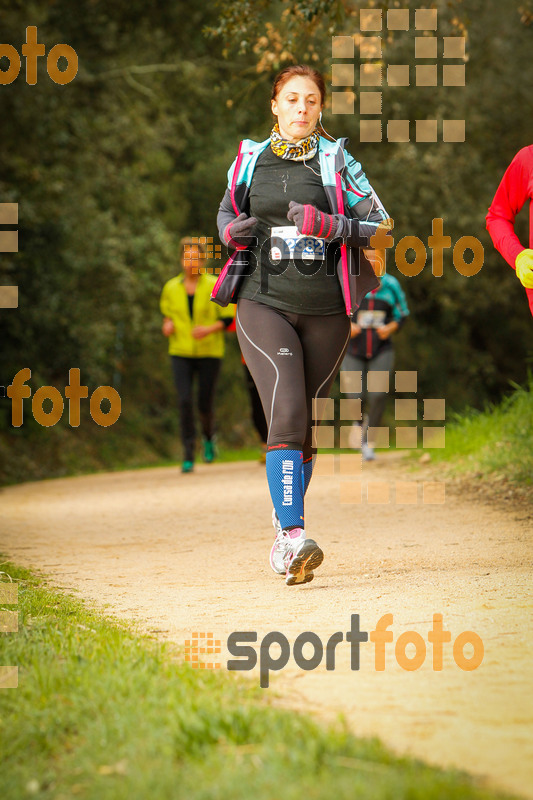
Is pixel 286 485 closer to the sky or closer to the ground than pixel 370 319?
closer to the ground

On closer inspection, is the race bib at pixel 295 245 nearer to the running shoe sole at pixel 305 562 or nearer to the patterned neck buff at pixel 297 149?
the patterned neck buff at pixel 297 149

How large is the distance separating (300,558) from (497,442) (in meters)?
5.56

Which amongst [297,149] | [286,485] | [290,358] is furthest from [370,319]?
[286,485]

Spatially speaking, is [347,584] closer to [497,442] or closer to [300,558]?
[300,558]

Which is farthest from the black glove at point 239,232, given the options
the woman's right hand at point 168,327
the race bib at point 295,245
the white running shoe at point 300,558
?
the woman's right hand at point 168,327

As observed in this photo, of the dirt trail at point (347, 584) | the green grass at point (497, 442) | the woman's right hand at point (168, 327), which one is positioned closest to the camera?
the dirt trail at point (347, 584)

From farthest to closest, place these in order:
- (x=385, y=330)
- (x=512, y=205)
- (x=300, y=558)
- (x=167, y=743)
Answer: (x=385, y=330)
(x=512, y=205)
(x=300, y=558)
(x=167, y=743)

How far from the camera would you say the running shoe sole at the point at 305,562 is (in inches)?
188

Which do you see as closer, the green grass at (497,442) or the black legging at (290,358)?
the black legging at (290,358)

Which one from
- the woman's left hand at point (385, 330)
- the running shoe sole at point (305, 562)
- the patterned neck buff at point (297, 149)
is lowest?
the running shoe sole at point (305, 562)

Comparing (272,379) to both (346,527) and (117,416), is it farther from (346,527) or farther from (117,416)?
(117,416)

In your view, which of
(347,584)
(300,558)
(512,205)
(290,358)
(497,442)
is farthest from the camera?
(497,442)

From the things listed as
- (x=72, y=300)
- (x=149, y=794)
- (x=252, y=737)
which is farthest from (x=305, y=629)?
(x=72, y=300)

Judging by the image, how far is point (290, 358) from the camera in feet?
16.8
